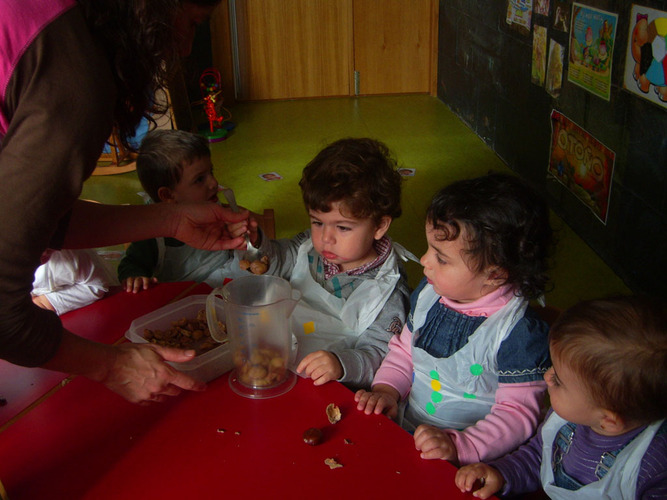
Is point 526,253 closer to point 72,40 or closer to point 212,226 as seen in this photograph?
point 212,226

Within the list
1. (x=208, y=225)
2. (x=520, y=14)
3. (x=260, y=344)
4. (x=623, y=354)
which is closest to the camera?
(x=623, y=354)

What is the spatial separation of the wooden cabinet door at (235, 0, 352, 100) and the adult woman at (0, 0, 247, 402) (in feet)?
15.9

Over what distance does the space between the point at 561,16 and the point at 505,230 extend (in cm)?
229

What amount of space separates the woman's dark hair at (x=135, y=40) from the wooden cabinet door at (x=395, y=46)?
493cm

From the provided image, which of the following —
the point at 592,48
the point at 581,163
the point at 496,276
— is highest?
the point at 592,48

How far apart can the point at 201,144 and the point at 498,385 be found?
1309 mm

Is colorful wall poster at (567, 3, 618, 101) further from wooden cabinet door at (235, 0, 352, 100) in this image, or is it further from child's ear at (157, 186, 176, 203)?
wooden cabinet door at (235, 0, 352, 100)

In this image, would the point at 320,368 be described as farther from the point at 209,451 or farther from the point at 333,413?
the point at 209,451

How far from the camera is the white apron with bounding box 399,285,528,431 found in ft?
4.03

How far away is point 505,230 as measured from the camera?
48.3 inches

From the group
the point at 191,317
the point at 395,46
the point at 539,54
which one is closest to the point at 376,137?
the point at 395,46

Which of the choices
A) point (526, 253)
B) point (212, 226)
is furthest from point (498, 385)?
point (212, 226)

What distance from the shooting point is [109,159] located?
4445mm

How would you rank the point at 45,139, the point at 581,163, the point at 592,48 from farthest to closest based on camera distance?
1. the point at 581,163
2. the point at 592,48
3. the point at 45,139
